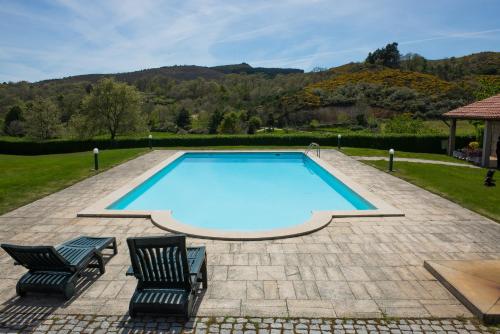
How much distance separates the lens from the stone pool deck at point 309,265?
4246mm

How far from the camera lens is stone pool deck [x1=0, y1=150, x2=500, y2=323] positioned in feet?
13.9

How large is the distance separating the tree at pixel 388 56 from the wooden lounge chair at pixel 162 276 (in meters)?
71.1

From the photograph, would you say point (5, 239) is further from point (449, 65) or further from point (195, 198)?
point (449, 65)

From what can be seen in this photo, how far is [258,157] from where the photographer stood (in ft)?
62.2

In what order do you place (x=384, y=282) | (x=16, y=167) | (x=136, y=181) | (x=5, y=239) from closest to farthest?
(x=384, y=282) < (x=5, y=239) < (x=136, y=181) < (x=16, y=167)

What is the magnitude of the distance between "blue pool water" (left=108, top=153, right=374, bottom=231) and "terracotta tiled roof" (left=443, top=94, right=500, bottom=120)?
7215 millimetres

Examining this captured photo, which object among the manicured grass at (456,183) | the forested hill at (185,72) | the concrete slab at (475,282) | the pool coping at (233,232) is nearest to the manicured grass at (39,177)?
the pool coping at (233,232)

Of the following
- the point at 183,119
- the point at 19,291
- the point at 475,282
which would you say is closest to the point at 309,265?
the point at 475,282

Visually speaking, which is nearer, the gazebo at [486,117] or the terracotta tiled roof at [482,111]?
the terracotta tiled roof at [482,111]

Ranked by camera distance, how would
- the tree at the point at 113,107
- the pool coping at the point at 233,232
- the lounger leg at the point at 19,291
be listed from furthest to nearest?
the tree at the point at 113,107, the pool coping at the point at 233,232, the lounger leg at the point at 19,291

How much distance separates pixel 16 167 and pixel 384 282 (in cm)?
1529

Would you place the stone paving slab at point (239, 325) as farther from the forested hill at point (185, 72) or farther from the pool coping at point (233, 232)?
the forested hill at point (185, 72)

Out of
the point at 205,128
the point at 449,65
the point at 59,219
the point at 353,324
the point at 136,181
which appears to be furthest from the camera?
the point at 449,65

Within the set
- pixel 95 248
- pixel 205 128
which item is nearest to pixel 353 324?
pixel 95 248
